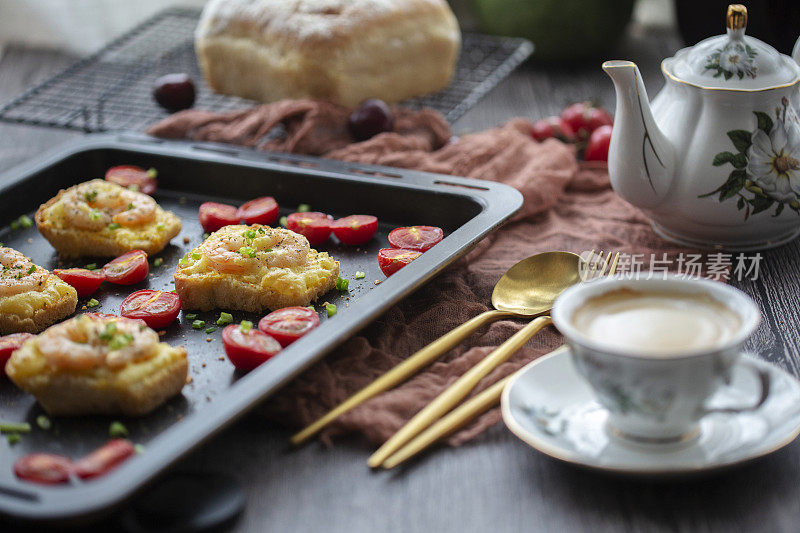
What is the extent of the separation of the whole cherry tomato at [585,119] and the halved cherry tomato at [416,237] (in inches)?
40.9

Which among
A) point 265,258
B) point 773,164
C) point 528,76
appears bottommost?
point 528,76

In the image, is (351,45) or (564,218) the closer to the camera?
(564,218)

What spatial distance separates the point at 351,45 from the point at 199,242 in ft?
3.36

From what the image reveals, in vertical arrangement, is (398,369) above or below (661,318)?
below

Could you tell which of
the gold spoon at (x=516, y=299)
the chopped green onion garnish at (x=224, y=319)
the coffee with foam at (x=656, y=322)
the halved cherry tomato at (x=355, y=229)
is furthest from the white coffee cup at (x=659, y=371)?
the halved cherry tomato at (x=355, y=229)

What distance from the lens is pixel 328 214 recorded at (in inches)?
103

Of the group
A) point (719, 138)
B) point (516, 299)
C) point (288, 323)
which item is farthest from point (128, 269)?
point (719, 138)

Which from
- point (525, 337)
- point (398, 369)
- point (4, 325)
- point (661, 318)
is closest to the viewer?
point (661, 318)

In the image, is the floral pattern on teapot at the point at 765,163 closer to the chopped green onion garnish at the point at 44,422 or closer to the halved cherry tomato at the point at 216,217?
the halved cherry tomato at the point at 216,217

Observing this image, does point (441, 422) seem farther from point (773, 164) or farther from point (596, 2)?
point (596, 2)

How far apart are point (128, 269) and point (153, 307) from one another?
0.82 ft

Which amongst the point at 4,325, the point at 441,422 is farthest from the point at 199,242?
the point at 441,422

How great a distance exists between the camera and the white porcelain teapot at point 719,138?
86.3 inches

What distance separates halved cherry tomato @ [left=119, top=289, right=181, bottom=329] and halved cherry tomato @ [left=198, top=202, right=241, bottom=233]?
1.41ft
